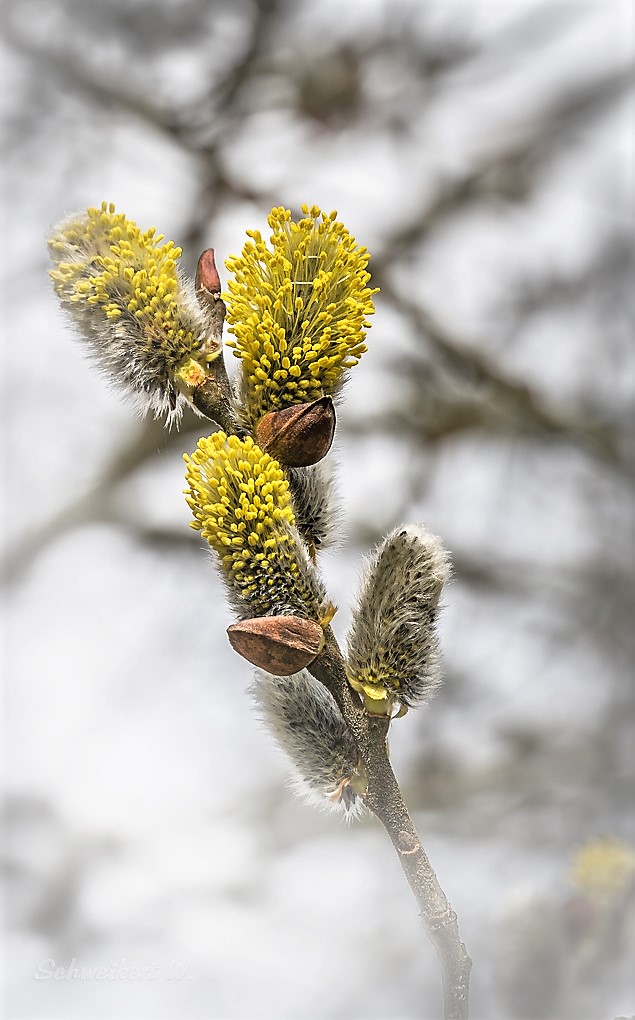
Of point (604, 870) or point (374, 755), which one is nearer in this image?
point (374, 755)

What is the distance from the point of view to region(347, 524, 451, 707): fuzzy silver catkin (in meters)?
0.29

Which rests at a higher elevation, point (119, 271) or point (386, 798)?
A: point (119, 271)

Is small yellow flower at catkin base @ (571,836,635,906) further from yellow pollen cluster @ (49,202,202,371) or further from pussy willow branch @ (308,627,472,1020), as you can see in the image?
yellow pollen cluster @ (49,202,202,371)

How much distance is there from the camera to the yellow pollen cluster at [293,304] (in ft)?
0.90

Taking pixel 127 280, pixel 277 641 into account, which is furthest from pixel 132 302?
pixel 277 641

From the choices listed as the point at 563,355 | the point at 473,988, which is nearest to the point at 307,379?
the point at 473,988

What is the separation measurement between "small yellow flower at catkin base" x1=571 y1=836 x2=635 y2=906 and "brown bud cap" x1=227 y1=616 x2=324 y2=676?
43 cm

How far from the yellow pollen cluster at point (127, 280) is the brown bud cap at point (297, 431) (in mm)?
44

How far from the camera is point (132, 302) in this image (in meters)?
0.28

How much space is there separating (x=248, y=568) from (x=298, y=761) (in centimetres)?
8

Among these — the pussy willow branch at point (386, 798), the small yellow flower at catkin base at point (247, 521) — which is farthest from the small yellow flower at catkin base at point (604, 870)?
the small yellow flower at catkin base at point (247, 521)

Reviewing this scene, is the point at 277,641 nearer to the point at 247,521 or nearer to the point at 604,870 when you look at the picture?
the point at 247,521

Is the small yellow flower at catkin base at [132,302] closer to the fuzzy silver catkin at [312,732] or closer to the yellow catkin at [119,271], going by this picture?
the yellow catkin at [119,271]

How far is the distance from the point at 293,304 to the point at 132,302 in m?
0.06
